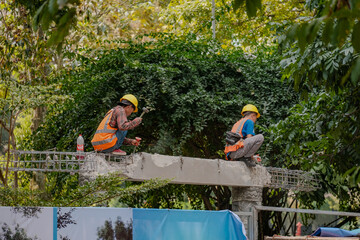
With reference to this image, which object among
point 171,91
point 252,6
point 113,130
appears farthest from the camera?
point 171,91

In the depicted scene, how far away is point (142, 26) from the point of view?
65.9ft

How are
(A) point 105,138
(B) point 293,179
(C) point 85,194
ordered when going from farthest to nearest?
(B) point 293,179, (A) point 105,138, (C) point 85,194

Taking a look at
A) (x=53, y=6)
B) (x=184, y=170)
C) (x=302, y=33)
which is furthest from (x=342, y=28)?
(x=184, y=170)

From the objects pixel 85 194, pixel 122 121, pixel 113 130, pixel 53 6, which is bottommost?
pixel 85 194

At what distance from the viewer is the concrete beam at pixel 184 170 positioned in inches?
320

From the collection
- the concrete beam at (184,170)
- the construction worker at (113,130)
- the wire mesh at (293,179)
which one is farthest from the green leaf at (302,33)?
the wire mesh at (293,179)

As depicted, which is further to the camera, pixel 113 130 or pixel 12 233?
pixel 113 130

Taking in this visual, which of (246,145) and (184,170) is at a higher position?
(246,145)

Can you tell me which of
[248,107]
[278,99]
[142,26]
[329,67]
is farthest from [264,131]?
[142,26]

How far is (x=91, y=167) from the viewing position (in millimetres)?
7914

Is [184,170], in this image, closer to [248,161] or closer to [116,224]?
[248,161]

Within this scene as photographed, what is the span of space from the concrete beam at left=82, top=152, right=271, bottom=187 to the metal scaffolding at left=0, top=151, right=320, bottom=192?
0.04m

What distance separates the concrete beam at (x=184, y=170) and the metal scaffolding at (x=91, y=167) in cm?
4

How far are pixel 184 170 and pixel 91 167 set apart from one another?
1507 mm
